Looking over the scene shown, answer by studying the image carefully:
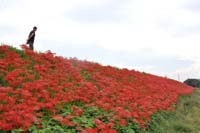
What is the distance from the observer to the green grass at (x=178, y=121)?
12.1 m

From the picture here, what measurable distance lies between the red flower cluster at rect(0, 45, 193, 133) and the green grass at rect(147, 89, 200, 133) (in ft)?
1.20

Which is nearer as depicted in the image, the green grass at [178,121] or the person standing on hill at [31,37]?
the green grass at [178,121]

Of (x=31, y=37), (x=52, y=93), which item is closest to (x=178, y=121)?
(x=52, y=93)

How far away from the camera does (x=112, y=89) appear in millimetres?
12961

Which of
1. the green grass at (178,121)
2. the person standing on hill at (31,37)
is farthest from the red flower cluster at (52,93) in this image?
the person standing on hill at (31,37)

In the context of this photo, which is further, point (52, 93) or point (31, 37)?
point (31, 37)

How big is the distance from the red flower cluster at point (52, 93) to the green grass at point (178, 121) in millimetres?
365

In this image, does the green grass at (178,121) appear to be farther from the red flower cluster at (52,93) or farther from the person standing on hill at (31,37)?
the person standing on hill at (31,37)

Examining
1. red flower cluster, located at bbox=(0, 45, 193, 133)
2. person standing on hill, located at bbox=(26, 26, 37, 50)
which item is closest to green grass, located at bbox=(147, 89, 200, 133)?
red flower cluster, located at bbox=(0, 45, 193, 133)

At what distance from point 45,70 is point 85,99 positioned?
250 centimetres

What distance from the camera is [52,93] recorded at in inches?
403

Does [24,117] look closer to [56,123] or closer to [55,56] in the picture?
[56,123]

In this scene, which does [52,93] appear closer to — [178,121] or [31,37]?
[178,121]

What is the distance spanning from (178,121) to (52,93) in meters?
5.95
